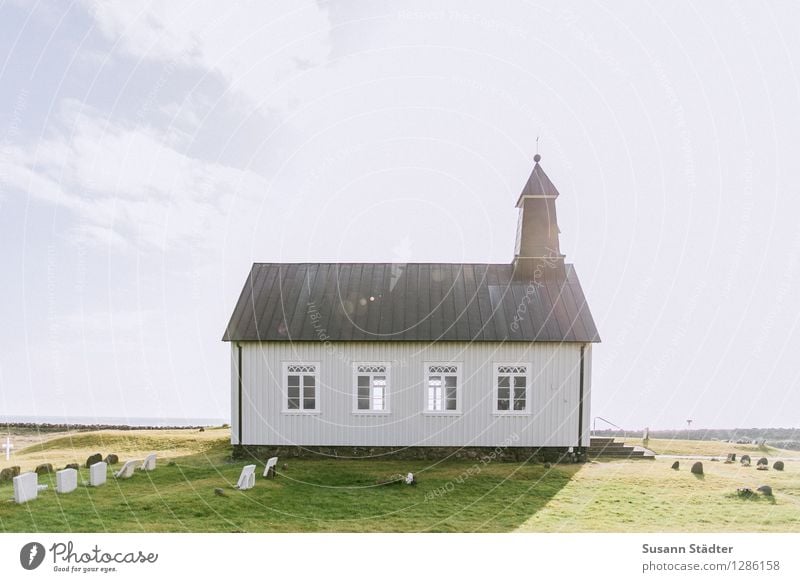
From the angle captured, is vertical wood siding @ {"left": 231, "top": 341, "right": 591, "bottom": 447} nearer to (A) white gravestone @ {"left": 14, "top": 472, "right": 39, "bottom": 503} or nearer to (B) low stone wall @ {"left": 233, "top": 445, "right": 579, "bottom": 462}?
(B) low stone wall @ {"left": 233, "top": 445, "right": 579, "bottom": 462}

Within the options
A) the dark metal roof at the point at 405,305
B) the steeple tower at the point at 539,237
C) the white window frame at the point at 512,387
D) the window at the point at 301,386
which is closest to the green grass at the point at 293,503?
the white window frame at the point at 512,387

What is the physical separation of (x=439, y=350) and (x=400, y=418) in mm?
1985

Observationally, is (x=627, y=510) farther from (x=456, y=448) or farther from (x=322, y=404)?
(x=322, y=404)

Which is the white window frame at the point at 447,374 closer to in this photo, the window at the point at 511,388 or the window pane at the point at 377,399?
the window at the point at 511,388

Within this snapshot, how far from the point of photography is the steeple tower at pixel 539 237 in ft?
39.9

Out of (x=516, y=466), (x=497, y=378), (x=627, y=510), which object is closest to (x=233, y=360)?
(x=497, y=378)

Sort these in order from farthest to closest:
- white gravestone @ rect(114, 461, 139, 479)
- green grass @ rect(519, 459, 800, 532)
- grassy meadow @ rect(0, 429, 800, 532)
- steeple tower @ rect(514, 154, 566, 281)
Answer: steeple tower @ rect(514, 154, 566, 281) → white gravestone @ rect(114, 461, 139, 479) → green grass @ rect(519, 459, 800, 532) → grassy meadow @ rect(0, 429, 800, 532)

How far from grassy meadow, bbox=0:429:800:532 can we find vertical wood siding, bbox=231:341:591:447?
2.27ft

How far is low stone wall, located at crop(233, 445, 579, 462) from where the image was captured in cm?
1061

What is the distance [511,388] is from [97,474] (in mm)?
8905

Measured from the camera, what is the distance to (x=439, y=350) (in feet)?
35.5

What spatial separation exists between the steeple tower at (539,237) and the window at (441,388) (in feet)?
11.7

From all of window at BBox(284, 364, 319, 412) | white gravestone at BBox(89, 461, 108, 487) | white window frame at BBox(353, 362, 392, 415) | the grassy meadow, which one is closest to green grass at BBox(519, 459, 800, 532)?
the grassy meadow

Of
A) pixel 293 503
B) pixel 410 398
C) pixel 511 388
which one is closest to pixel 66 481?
pixel 293 503
